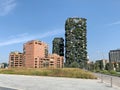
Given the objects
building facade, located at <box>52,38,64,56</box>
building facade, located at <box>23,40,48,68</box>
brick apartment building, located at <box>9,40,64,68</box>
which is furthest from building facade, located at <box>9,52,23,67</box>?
building facade, located at <box>52,38,64,56</box>

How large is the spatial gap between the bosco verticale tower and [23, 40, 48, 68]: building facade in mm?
22980

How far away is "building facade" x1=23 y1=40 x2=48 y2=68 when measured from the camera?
118 meters

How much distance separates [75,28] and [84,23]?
423 centimetres

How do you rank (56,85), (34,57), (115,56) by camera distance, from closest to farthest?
(56,85) < (34,57) < (115,56)

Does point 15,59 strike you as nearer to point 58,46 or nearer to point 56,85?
point 58,46

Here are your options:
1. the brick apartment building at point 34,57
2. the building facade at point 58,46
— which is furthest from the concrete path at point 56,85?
the building facade at point 58,46

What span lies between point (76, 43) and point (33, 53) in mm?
27529

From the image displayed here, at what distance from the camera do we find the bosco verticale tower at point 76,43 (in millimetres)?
98500

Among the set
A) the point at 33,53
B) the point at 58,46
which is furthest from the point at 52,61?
the point at 33,53

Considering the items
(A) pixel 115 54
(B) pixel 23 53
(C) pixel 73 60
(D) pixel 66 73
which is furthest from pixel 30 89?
(A) pixel 115 54

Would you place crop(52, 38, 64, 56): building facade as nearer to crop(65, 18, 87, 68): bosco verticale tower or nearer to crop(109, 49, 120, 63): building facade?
crop(65, 18, 87, 68): bosco verticale tower

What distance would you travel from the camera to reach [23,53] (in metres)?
127

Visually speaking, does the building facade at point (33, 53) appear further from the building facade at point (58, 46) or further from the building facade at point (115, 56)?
the building facade at point (115, 56)

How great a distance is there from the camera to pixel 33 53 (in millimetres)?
119938
